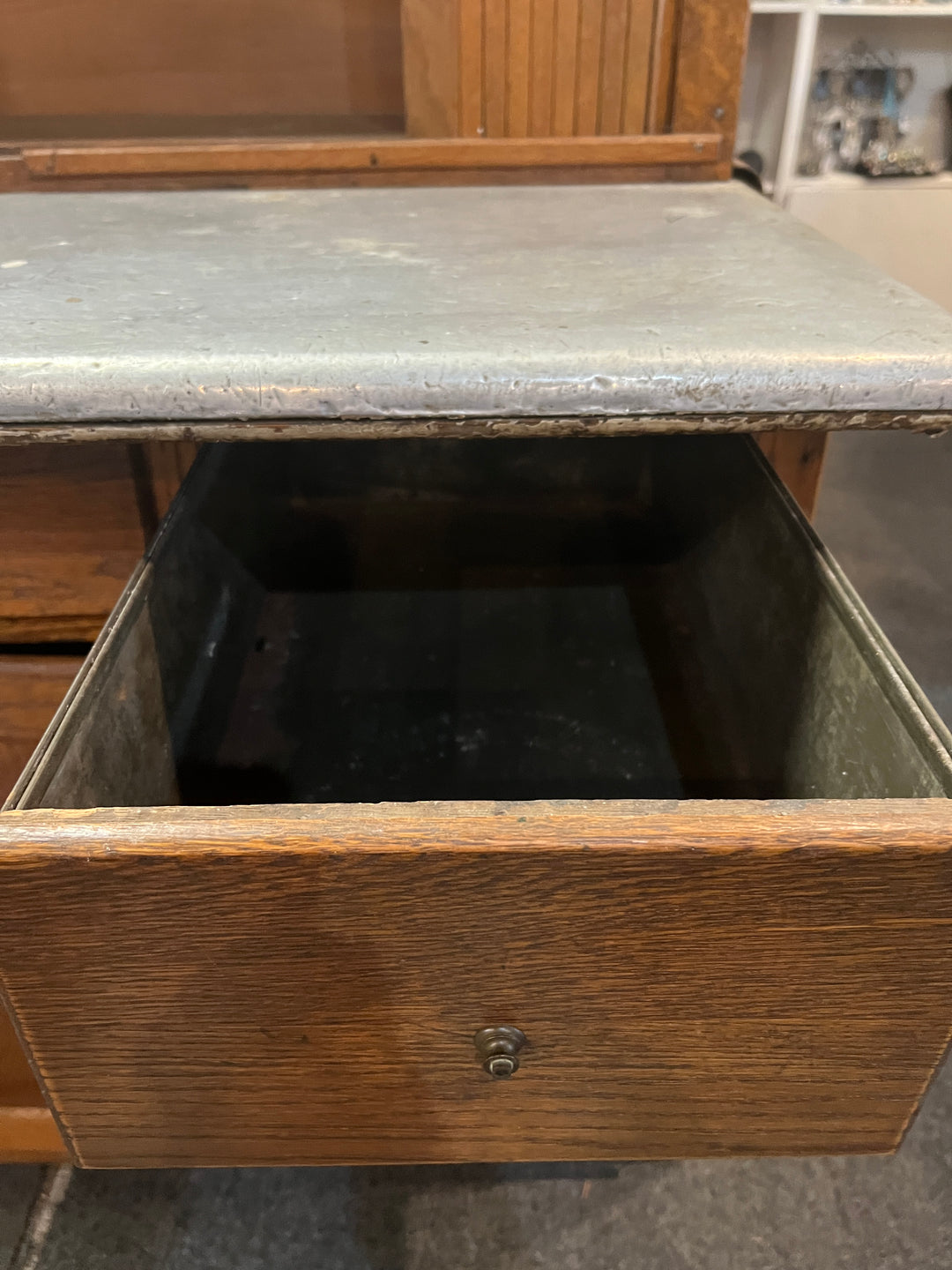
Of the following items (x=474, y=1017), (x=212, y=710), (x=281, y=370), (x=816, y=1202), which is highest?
(x=281, y=370)

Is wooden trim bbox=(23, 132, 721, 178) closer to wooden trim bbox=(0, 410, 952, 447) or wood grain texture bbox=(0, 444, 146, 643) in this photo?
wood grain texture bbox=(0, 444, 146, 643)

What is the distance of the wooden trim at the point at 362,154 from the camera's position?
2.45ft

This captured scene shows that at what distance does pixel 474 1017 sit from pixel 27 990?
178mm

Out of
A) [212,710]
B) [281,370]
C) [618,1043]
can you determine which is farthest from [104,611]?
[618,1043]

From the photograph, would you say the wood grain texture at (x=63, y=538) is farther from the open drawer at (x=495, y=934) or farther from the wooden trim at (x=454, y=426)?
the wooden trim at (x=454, y=426)

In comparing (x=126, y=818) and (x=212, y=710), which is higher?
(x=126, y=818)

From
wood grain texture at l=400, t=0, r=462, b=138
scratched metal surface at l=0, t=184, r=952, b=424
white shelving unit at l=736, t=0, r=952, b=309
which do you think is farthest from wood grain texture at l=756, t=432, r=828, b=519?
white shelving unit at l=736, t=0, r=952, b=309

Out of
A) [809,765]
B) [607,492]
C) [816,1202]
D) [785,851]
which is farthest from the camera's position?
[607,492]

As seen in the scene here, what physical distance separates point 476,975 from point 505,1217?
0.44 meters

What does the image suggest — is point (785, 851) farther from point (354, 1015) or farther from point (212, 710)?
point (212, 710)

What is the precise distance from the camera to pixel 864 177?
2.00 metres

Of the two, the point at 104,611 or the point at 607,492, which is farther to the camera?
the point at 607,492

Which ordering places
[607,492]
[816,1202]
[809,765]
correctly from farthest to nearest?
[607,492] < [816,1202] < [809,765]

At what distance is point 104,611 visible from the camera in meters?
0.59
